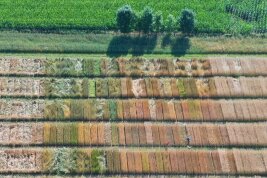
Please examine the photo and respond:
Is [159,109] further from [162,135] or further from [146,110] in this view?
[162,135]

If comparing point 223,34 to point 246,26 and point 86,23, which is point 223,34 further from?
point 86,23

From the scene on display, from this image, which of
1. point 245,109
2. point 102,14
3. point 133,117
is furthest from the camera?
point 102,14

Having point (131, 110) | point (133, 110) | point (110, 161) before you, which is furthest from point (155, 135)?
point (110, 161)

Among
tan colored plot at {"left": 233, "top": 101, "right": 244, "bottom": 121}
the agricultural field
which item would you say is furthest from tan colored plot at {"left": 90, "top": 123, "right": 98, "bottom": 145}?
tan colored plot at {"left": 233, "top": 101, "right": 244, "bottom": 121}

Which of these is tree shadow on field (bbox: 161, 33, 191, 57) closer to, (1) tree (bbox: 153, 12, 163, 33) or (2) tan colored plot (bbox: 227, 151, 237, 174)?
(1) tree (bbox: 153, 12, 163, 33)

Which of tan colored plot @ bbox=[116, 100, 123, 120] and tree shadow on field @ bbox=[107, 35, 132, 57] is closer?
tan colored plot @ bbox=[116, 100, 123, 120]

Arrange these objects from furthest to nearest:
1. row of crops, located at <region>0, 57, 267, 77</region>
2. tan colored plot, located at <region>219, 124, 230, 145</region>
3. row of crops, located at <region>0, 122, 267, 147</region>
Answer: row of crops, located at <region>0, 57, 267, 77</region>
tan colored plot, located at <region>219, 124, 230, 145</region>
row of crops, located at <region>0, 122, 267, 147</region>

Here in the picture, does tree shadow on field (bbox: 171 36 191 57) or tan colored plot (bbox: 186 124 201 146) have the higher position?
tree shadow on field (bbox: 171 36 191 57)
